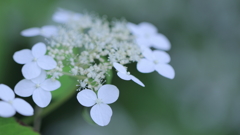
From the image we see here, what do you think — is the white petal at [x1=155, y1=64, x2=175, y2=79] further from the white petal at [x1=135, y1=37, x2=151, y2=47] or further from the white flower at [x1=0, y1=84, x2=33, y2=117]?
the white flower at [x1=0, y1=84, x2=33, y2=117]

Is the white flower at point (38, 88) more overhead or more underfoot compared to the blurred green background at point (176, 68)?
more underfoot

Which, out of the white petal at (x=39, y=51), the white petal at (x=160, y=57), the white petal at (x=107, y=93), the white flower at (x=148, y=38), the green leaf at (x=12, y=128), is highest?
the white flower at (x=148, y=38)

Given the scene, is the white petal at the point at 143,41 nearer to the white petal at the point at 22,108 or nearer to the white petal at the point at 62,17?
the white petal at the point at 62,17

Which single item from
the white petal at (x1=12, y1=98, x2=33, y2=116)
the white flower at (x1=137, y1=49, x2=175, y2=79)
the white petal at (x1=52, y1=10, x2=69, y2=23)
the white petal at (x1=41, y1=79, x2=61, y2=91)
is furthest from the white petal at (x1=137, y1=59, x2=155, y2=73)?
the white petal at (x1=52, y1=10, x2=69, y2=23)

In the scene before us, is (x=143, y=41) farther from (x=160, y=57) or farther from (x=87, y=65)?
(x=87, y=65)

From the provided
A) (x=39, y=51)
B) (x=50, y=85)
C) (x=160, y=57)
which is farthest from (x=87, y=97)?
(x=160, y=57)

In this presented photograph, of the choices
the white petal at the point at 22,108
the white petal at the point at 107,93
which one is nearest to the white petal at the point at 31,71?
the white petal at the point at 22,108

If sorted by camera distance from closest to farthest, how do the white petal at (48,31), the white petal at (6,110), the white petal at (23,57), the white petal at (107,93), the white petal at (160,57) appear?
1. the white petal at (6,110)
2. the white petal at (107,93)
3. the white petal at (23,57)
4. the white petal at (160,57)
5. the white petal at (48,31)
